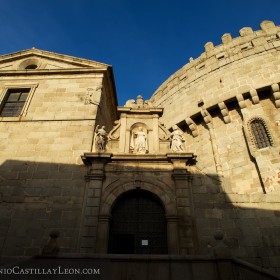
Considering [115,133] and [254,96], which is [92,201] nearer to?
Answer: [115,133]

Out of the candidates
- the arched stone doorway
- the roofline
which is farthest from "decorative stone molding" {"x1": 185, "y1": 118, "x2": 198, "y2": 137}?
the arched stone doorway

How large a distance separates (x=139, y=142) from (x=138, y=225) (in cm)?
330

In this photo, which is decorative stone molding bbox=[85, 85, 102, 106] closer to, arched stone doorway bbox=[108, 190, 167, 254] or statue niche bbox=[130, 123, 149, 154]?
statue niche bbox=[130, 123, 149, 154]

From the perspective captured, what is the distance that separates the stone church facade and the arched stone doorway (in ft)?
0.11

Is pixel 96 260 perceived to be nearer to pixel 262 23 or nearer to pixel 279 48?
pixel 279 48

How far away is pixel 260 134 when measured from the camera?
1292 centimetres

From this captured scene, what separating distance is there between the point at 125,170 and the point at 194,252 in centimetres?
362

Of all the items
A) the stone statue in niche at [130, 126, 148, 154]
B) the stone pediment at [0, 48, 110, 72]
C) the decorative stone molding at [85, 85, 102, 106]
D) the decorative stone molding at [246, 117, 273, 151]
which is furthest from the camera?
the stone pediment at [0, 48, 110, 72]

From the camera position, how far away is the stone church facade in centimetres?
828

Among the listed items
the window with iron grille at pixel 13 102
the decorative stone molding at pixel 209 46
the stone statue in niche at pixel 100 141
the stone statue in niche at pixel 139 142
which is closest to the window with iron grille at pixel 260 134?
the stone statue in niche at pixel 139 142

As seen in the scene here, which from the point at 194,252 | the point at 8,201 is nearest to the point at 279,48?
the point at 194,252

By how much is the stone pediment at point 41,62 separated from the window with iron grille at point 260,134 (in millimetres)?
8288

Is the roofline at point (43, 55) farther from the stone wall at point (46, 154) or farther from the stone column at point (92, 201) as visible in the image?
the stone column at point (92, 201)

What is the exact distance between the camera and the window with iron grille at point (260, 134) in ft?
41.2
